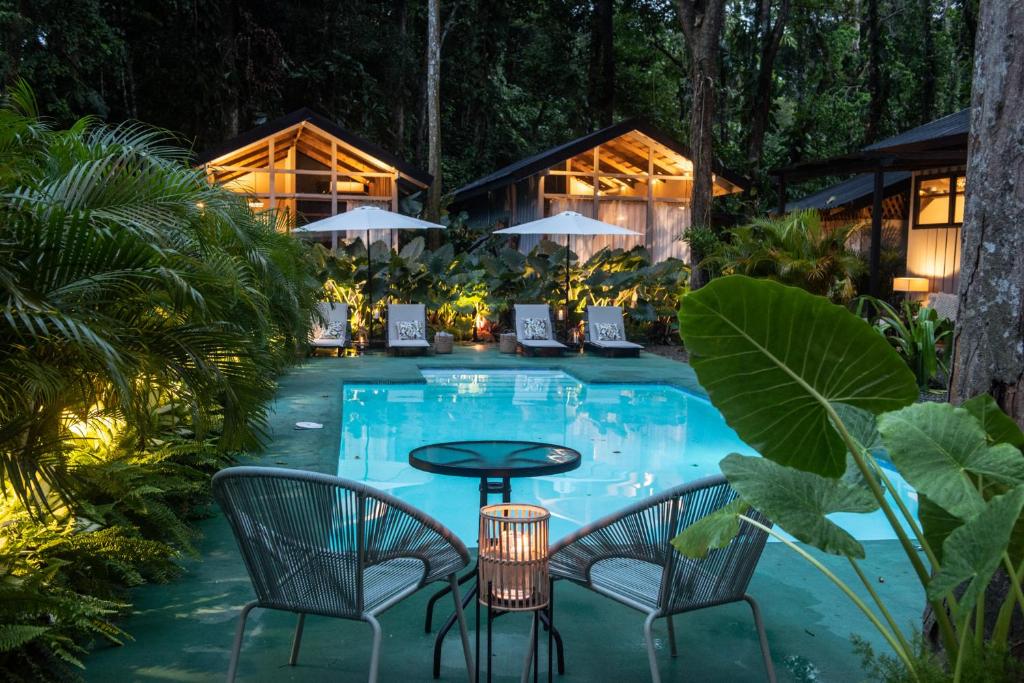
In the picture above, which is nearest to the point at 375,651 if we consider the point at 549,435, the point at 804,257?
the point at 549,435

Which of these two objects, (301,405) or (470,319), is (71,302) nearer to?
(301,405)

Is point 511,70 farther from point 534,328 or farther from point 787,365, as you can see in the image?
point 787,365

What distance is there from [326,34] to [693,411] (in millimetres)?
19245

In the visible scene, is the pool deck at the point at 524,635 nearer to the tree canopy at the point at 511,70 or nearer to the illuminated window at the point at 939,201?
the illuminated window at the point at 939,201

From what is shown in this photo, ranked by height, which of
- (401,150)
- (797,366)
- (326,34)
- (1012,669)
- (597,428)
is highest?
(326,34)

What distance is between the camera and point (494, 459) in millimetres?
4109

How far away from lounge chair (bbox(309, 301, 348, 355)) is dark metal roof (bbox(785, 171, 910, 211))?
848 cm

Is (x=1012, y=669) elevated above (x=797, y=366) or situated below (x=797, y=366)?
below

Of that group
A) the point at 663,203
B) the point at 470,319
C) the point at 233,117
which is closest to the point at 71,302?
the point at 470,319

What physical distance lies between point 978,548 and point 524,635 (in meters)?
2.16

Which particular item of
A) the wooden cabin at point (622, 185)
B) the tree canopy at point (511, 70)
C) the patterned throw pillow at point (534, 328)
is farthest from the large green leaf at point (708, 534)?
the tree canopy at point (511, 70)

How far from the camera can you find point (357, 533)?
2828mm

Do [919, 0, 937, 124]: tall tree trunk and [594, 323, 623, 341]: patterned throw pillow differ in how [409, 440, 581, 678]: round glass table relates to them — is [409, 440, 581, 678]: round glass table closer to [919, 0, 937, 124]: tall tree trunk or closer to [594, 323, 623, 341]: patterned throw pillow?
[594, 323, 623, 341]: patterned throw pillow

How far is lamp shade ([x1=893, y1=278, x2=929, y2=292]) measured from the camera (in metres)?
15.3
